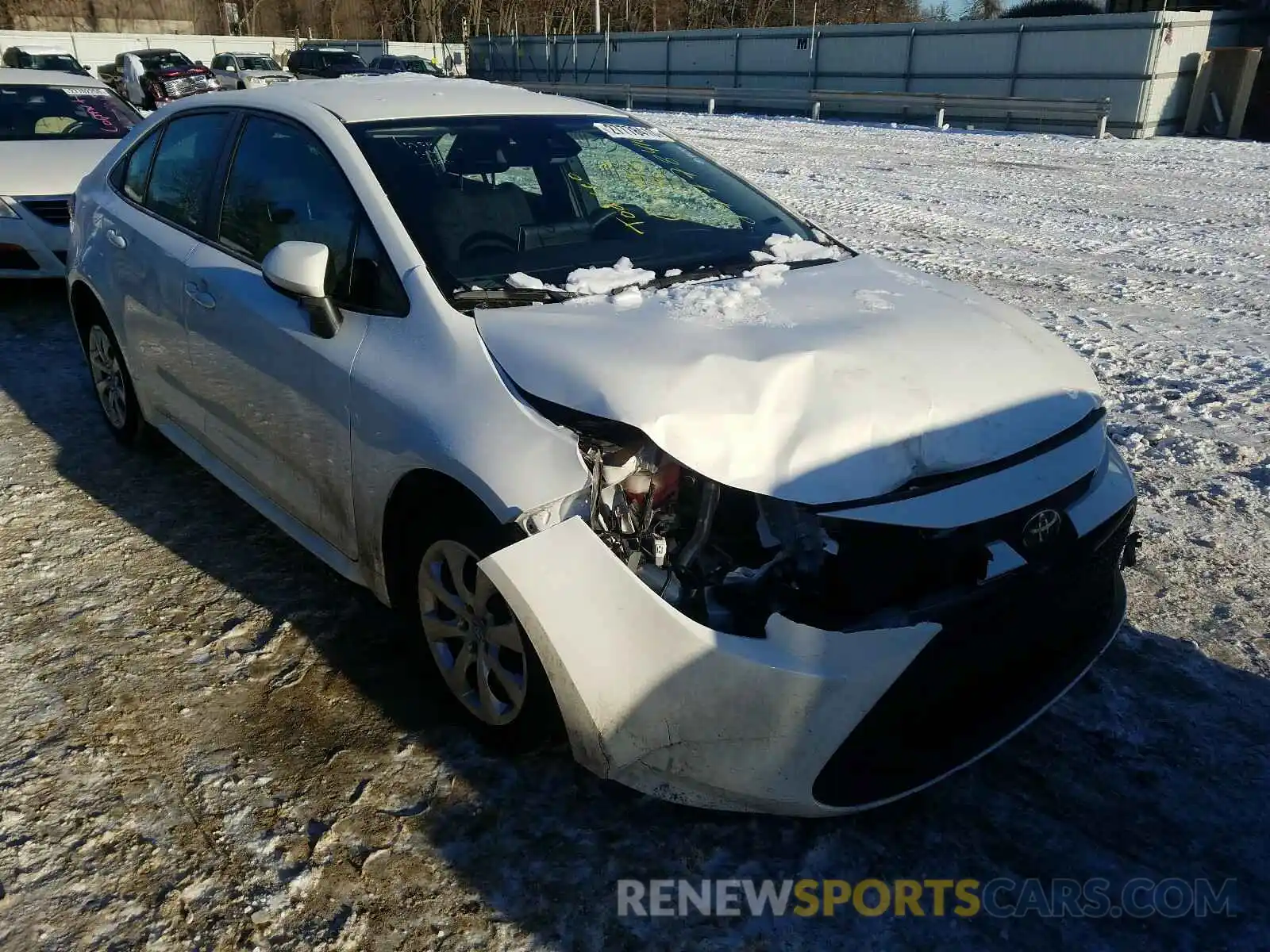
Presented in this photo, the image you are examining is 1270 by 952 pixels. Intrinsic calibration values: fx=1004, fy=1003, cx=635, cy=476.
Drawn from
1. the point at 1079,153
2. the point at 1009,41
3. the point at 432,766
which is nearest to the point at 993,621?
the point at 432,766

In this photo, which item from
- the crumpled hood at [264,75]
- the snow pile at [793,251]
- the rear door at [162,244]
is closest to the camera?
the snow pile at [793,251]

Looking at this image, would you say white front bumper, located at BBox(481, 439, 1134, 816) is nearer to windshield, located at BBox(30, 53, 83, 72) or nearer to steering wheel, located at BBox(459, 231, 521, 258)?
steering wheel, located at BBox(459, 231, 521, 258)

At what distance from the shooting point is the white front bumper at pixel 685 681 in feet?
7.30

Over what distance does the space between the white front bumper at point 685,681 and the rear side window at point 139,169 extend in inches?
124

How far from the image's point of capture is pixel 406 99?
367cm

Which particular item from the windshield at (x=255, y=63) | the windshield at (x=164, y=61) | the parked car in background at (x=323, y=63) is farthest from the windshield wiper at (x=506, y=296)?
the windshield at (x=255, y=63)

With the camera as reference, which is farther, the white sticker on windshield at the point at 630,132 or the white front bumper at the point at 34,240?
the white front bumper at the point at 34,240

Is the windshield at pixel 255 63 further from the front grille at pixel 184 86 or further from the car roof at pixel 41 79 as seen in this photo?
the car roof at pixel 41 79

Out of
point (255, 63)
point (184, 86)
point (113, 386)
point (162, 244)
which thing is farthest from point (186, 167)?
point (255, 63)

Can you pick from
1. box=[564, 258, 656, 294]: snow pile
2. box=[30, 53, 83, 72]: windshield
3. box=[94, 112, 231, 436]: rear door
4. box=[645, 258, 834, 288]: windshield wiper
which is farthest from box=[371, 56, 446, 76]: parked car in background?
box=[564, 258, 656, 294]: snow pile

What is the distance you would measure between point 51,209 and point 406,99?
194 inches

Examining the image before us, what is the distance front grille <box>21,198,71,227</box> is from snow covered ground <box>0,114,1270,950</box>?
3.10 metres

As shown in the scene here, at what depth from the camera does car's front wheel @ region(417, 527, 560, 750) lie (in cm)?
256

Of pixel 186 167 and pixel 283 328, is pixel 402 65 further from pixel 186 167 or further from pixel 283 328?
pixel 283 328
